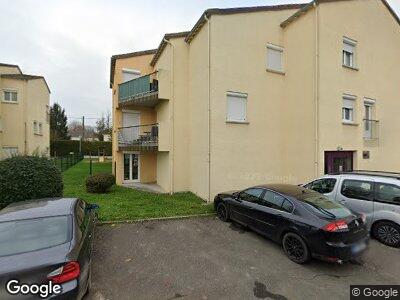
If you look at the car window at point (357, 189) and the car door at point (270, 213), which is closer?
the car door at point (270, 213)

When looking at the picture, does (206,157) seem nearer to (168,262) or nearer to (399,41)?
(168,262)

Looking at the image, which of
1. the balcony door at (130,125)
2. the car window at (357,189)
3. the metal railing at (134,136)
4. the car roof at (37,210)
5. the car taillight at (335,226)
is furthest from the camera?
the balcony door at (130,125)

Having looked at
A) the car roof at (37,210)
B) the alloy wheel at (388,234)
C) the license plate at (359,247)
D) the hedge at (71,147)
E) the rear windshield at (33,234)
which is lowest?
the alloy wheel at (388,234)

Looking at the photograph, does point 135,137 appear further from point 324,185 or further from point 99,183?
point 324,185

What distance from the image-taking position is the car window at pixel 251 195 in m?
6.78

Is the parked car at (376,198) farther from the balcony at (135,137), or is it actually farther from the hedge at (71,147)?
the hedge at (71,147)

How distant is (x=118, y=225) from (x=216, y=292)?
3890mm

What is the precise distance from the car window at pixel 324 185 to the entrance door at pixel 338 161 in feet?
12.1

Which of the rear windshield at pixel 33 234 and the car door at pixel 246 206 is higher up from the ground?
the rear windshield at pixel 33 234

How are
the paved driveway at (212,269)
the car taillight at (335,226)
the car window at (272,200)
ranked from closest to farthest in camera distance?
the paved driveway at (212,269), the car taillight at (335,226), the car window at (272,200)

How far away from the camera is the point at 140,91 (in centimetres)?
1353

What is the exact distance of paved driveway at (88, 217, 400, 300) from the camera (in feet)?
14.1

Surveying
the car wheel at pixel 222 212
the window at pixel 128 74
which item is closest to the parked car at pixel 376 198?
the car wheel at pixel 222 212

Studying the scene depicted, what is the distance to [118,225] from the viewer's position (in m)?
7.22
